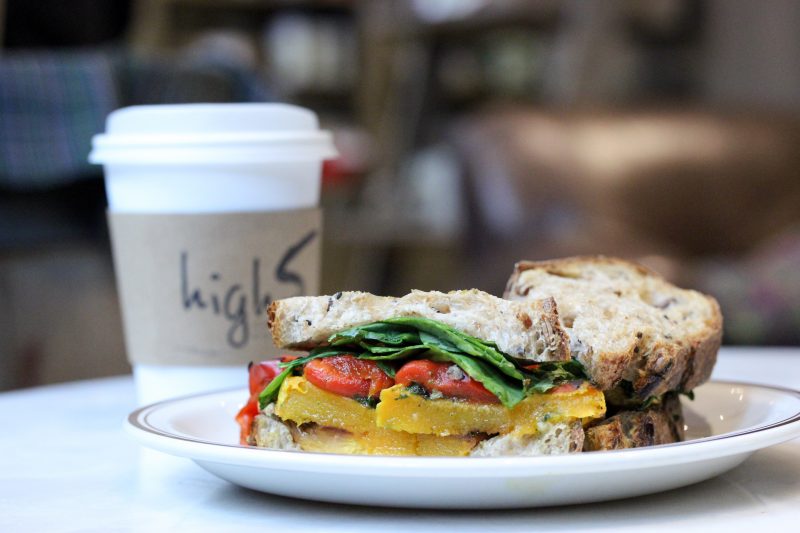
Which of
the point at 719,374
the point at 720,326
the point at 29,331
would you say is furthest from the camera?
the point at 29,331

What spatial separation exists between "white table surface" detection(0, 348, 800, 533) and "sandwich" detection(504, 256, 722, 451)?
0.08 m

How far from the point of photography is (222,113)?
4.16 feet

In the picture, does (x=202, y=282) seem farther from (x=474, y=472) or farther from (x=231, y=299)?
(x=474, y=472)

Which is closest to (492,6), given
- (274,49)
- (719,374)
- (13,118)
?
(274,49)

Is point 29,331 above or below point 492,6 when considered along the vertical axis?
below

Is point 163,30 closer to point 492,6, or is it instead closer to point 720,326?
point 492,6

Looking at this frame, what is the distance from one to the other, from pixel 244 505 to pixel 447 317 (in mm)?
218

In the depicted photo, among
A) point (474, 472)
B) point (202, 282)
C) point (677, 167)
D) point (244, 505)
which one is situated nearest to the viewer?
point (474, 472)

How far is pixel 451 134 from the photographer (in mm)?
4016

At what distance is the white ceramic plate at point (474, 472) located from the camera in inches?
26.5

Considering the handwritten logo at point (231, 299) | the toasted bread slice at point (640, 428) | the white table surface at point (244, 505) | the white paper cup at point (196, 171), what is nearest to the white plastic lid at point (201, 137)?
the white paper cup at point (196, 171)

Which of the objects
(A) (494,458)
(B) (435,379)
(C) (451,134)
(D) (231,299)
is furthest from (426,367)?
(C) (451,134)

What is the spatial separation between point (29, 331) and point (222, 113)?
1.37 m

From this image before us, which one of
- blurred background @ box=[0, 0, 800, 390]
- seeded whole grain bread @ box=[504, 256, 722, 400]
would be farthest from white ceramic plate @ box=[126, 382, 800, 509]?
blurred background @ box=[0, 0, 800, 390]
